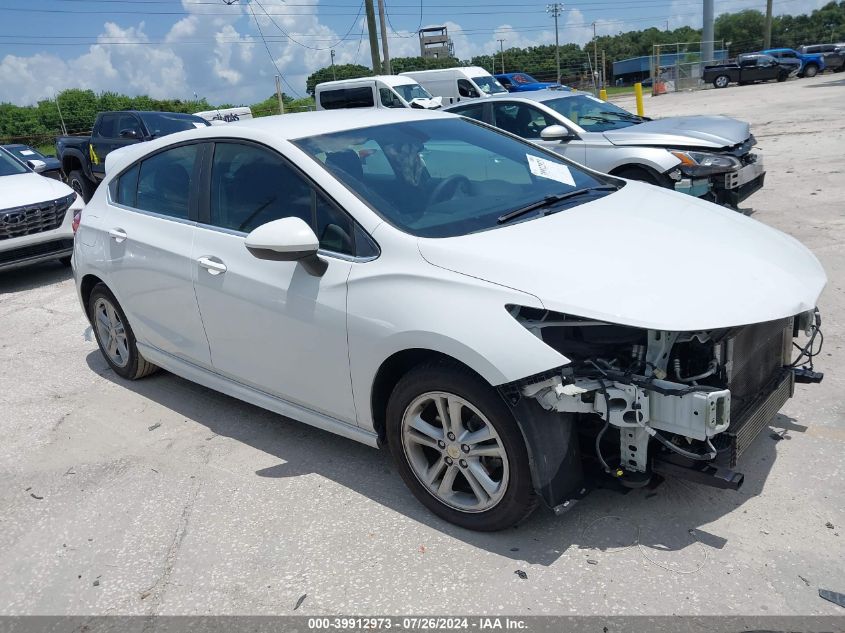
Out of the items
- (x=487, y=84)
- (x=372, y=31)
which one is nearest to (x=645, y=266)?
(x=487, y=84)

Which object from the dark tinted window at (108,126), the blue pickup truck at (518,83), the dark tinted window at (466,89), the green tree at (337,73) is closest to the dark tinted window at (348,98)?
the dark tinted window at (466,89)

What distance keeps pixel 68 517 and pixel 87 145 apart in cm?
1256

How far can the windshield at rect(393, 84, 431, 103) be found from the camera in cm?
2135

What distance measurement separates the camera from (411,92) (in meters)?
21.8

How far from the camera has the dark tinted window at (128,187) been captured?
4.85m

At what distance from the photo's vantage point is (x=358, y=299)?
3.26m

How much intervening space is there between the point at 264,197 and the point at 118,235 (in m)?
1.45

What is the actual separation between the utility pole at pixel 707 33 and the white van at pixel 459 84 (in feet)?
60.8

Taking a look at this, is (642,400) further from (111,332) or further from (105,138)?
(105,138)

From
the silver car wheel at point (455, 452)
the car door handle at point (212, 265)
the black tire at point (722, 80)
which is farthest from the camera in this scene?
the black tire at point (722, 80)

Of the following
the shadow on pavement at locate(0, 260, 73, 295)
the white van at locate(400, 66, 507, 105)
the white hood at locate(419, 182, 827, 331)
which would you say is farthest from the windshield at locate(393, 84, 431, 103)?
the white hood at locate(419, 182, 827, 331)

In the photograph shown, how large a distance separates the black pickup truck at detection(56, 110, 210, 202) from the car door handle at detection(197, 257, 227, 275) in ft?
35.5

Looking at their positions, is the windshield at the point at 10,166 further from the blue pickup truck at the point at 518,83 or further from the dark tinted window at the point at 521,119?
the blue pickup truck at the point at 518,83

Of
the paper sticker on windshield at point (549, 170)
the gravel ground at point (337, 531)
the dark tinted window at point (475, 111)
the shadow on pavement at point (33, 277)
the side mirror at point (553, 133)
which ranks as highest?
the dark tinted window at point (475, 111)
